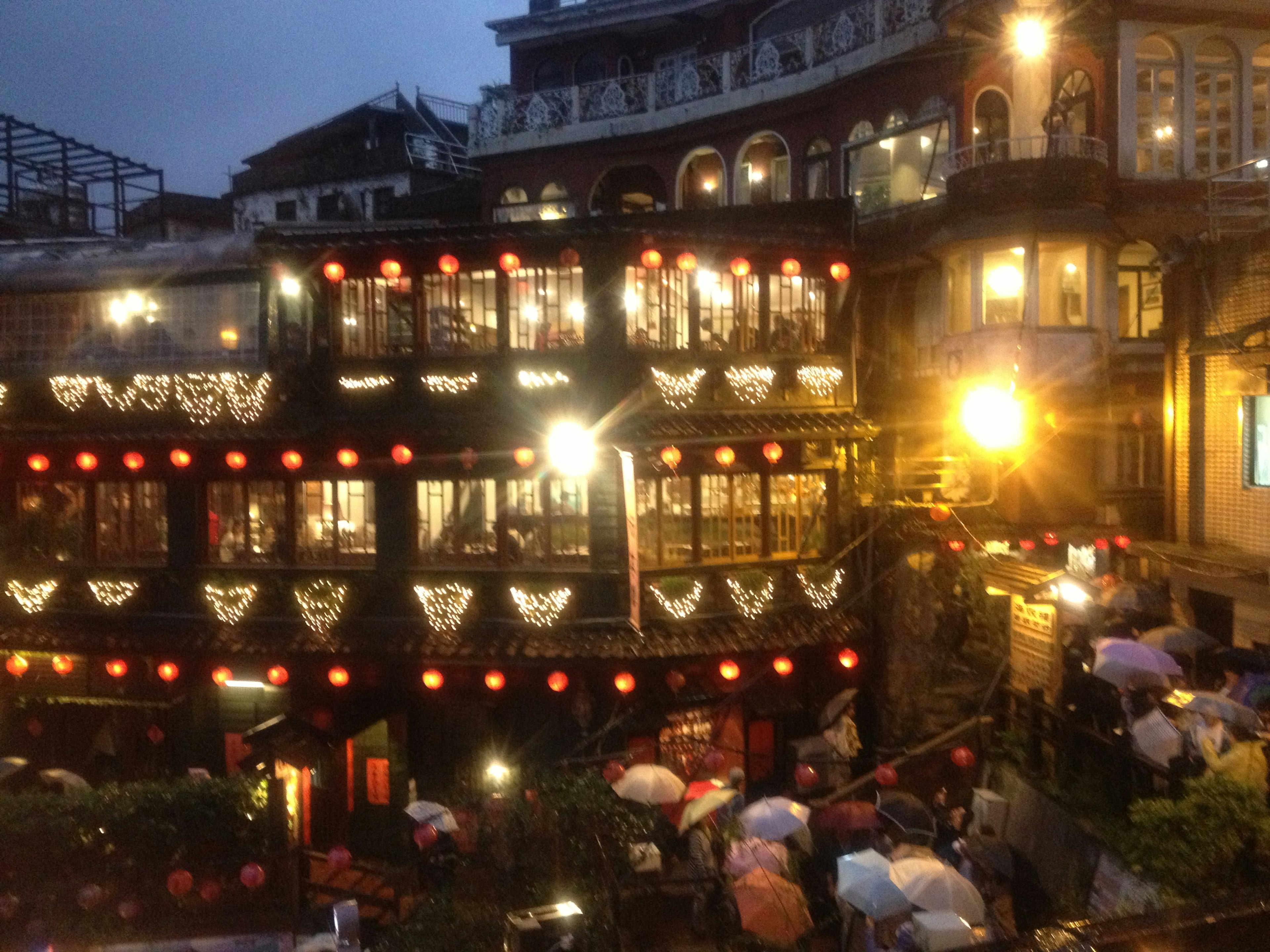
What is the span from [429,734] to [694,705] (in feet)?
15.1

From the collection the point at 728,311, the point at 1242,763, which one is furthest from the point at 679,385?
the point at 1242,763

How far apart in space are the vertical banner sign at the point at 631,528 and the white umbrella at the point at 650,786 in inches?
91.1

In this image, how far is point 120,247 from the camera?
16.9 metres

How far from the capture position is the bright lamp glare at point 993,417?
16.3m

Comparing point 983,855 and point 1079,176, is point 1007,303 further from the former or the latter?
point 983,855

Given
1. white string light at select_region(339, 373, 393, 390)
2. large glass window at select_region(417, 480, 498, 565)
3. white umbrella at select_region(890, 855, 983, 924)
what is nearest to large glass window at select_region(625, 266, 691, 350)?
large glass window at select_region(417, 480, 498, 565)

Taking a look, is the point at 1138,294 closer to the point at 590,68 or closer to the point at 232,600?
the point at 590,68

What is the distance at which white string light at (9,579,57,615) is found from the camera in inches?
667

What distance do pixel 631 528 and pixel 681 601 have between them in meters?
1.94

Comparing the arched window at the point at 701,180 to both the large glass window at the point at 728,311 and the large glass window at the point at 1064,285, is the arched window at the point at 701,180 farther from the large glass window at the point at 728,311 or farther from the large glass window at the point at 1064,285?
the large glass window at the point at 1064,285

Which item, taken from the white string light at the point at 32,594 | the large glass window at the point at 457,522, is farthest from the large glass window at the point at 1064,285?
the white string light at the point at 32,594

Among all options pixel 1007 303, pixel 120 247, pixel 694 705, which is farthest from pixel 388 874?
pixel 1007 303

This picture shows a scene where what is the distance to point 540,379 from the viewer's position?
1509cm

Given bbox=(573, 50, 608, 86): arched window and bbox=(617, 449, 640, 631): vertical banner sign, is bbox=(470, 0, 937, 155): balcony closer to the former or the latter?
bbox=(573, 50, 608, 86): arched window
